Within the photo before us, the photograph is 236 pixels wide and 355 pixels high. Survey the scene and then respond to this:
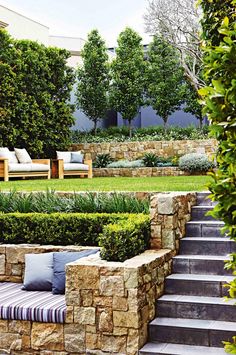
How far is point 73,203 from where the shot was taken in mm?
7383

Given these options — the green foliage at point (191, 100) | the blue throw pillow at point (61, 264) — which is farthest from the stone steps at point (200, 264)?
the green foliage at point (191, 100)

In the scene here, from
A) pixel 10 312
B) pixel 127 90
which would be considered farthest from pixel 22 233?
pixel 127 90

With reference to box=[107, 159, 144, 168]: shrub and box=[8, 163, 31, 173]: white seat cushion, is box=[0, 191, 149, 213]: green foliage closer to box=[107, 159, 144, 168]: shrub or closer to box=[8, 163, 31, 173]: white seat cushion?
box=[8, 163, 31, 173]: white seat cushion

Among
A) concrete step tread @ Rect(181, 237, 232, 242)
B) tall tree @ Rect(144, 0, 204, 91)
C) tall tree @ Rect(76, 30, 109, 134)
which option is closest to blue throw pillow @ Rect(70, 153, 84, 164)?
tall tree @ Rect(76, 30, 109, 134)

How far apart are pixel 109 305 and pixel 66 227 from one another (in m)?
1.83

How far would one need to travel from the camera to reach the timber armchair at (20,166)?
1333 cm

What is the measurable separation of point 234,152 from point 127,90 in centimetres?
1646

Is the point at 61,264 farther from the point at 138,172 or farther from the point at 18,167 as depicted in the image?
the point at 138,172

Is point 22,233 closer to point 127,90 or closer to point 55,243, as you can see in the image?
point 55,243

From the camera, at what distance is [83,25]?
25.3 metres

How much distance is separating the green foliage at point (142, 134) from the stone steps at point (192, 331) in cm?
1211

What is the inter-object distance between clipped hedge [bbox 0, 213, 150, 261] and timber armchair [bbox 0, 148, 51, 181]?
21.0 ft

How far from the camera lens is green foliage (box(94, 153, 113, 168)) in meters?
16.7

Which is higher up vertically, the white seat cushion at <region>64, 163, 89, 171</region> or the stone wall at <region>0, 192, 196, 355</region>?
the white seat cushion at <region>64, 163, 89, 171</region>
